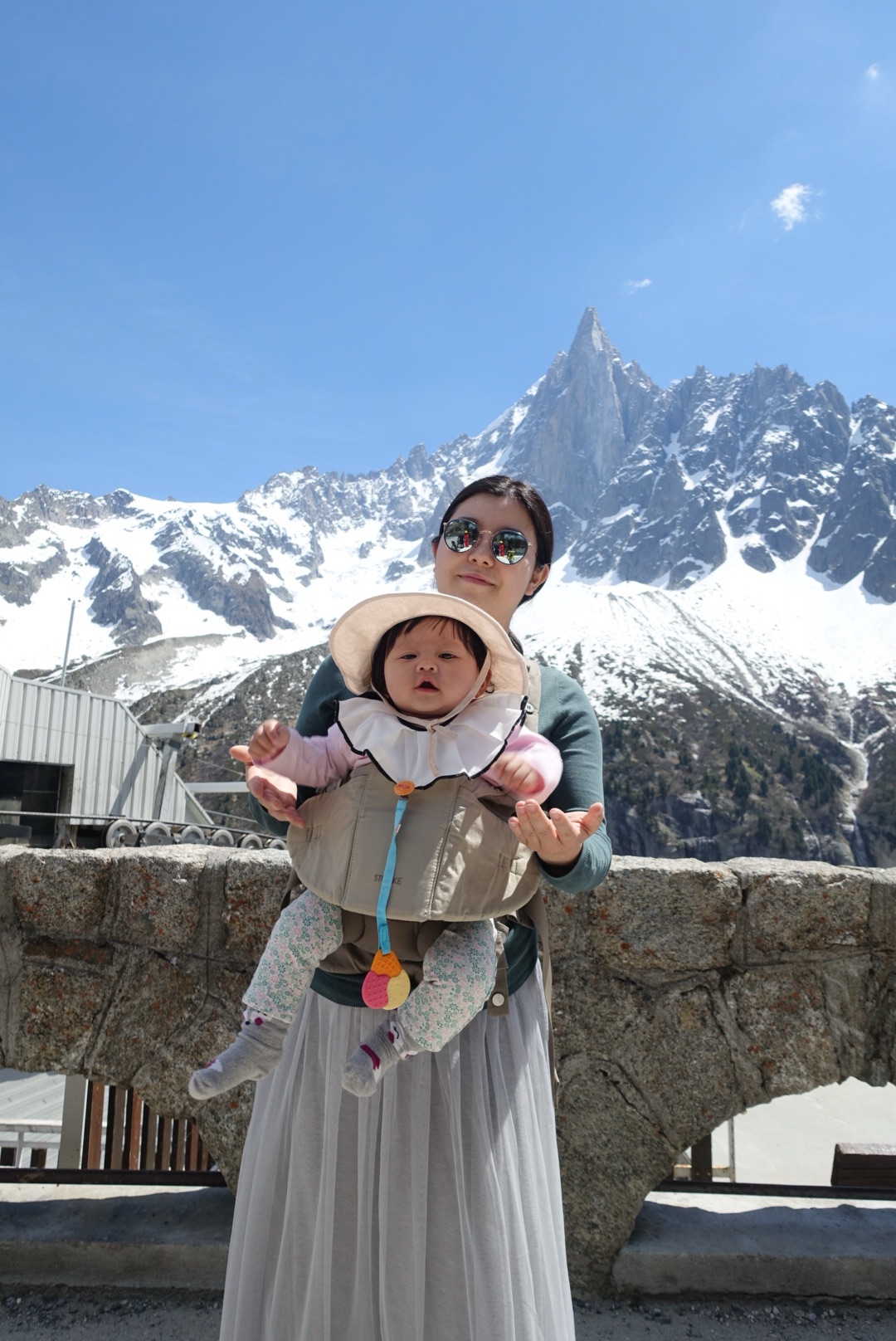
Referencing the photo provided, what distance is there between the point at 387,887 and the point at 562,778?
0.49 metres

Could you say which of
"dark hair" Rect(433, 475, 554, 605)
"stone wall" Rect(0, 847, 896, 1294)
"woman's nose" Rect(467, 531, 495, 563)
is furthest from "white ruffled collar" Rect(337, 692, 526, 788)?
"stone wall" Rect(0, 847, 896, 1294)

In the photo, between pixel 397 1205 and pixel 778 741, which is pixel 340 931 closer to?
pixel 397 1205

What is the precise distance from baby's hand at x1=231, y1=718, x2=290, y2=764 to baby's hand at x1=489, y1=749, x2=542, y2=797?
1.34 ft

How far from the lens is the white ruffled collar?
5.16ft

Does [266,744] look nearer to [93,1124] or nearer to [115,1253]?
[115,1253]

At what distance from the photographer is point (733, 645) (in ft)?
570

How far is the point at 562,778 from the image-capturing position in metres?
1.79

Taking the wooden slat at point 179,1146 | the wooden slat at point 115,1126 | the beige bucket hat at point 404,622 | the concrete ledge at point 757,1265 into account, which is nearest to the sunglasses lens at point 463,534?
the beige bucket hat at point 404,622

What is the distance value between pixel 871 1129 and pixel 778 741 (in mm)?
114966

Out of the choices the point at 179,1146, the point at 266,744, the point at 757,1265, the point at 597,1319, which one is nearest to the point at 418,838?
the point at 266,744

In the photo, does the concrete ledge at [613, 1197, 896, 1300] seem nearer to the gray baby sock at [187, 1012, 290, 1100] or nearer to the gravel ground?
the gravel ground

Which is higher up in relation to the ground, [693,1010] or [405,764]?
[405,764]

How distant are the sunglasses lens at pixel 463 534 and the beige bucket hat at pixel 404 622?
1.01 ft

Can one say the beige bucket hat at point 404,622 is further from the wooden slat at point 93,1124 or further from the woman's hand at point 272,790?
the wooden slat at point 93,1124
